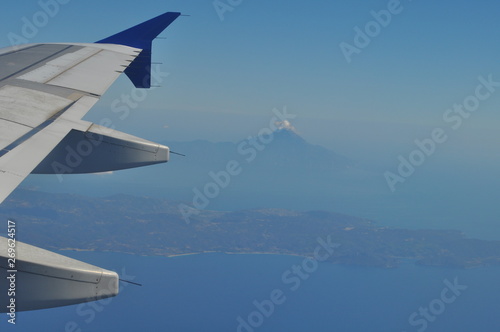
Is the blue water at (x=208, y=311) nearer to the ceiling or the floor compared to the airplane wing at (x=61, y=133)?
nearer to the floor

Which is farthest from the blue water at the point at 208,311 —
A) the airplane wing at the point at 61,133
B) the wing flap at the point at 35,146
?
the wing flap at the point at 35,146

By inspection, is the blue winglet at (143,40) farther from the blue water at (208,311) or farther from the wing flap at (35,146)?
the blue water at (208,311)

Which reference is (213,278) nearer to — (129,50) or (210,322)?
(210,322)

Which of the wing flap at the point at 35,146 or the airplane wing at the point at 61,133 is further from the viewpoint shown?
the wing flap at the point at 35,146

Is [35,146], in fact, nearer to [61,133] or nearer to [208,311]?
[61,133]

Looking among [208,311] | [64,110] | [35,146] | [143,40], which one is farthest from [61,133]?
[208,311]

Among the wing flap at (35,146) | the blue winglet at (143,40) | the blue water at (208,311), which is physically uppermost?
the blue winglet at (143,40)

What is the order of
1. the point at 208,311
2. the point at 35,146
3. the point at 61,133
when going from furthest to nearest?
1. the point at 208,311
2. the point at 61,133
3. the point at 35,146

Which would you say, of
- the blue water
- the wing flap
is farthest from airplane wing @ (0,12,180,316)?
the blue water
